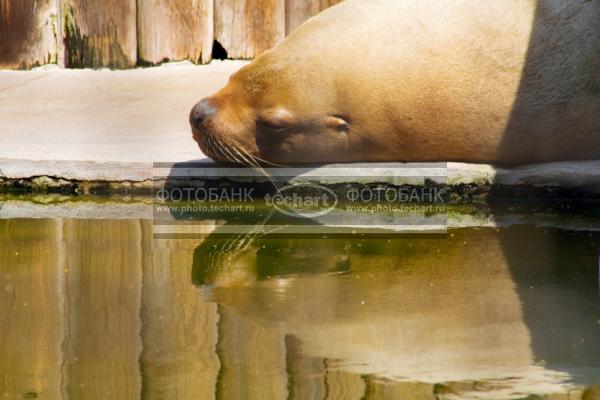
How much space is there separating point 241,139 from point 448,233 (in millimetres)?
1194

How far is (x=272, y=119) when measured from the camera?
17.9 ft

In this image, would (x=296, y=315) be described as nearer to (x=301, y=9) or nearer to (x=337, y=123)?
(x=337, y=123)

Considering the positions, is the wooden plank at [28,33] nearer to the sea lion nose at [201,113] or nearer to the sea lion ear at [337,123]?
the sea lion nose at [201,113]

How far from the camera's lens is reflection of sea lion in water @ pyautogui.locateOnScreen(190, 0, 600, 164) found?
17.7 feet

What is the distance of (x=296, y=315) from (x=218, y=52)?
4549 millimetres

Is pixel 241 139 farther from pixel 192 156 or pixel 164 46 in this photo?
pixel 164 46

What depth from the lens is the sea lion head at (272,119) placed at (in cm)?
543

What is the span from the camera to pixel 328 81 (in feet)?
17.8

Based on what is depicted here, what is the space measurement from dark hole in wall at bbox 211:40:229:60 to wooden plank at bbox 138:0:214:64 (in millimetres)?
85

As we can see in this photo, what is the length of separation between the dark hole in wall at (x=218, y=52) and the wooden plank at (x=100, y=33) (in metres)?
0.55

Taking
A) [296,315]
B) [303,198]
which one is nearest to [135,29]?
[303,198]

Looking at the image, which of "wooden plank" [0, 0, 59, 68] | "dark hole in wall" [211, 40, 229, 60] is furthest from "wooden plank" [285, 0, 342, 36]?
"wooden plank" [0, 0, 59, 68]

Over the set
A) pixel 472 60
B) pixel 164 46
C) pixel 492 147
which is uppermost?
pixel 164 46

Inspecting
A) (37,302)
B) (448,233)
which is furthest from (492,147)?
(37,302)
